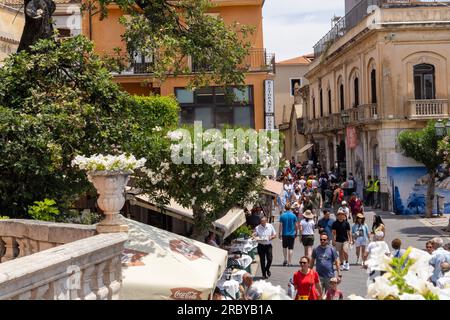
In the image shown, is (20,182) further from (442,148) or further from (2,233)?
(442,148)

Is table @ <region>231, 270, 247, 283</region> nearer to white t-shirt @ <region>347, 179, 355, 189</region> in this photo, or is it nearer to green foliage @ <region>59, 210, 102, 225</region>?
green foliage @ <region>59, 210, 102, 225</region>

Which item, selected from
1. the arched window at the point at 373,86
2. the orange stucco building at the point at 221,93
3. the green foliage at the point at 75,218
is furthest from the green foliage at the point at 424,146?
the green foliage at the point at 75,218

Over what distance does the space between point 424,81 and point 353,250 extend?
47.4ft

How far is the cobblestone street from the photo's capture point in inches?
654

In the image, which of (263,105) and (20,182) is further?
(263,105)

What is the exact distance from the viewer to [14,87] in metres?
13.6

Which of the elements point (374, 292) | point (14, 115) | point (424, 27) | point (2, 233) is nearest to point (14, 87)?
point (14, 115)

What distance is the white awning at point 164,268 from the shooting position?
994 centimetres

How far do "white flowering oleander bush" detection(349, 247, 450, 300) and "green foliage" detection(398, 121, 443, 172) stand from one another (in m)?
25.4

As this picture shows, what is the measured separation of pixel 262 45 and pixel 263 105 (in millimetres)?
2380

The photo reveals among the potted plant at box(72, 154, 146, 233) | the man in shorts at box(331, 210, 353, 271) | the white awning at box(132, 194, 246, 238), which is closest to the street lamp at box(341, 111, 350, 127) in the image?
the man in shorts at box(331, 210, 353, 271)

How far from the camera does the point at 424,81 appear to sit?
112 ft

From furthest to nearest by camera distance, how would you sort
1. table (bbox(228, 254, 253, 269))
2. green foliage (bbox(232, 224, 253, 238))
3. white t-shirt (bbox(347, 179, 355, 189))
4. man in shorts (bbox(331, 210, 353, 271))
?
white t-shirt (bbox(347, 179, 355, 189)) → green foliage (bbox(232, 224, 253, 238)) → man in shorts (bbox(331, 210, 353, 271)) → table (bbox(228, 254, 253, 269))

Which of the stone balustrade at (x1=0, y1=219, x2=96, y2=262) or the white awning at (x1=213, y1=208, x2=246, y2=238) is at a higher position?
the stone balustrade at (x1=0, y1=219, x2=96, y2=262)
